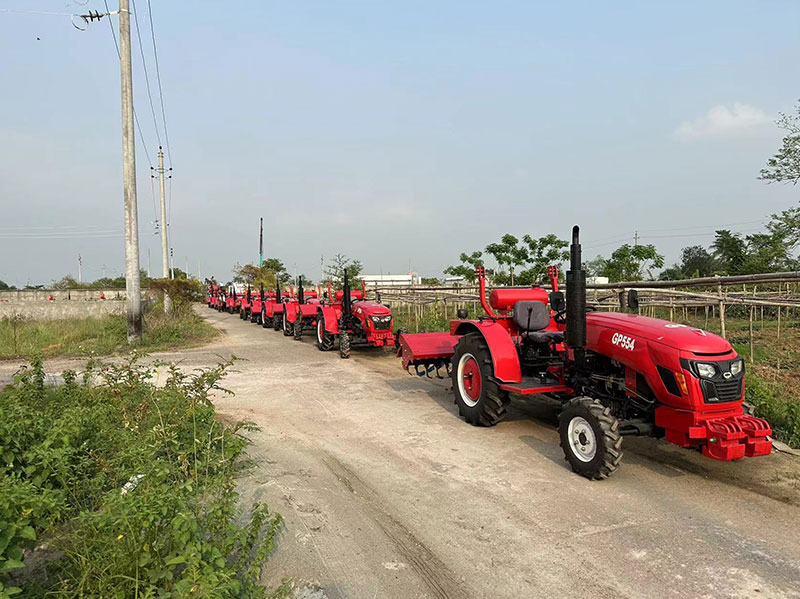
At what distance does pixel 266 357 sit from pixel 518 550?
848cm

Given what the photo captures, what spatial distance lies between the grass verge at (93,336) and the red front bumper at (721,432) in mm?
11176

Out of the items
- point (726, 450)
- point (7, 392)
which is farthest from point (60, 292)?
point (726, 450)

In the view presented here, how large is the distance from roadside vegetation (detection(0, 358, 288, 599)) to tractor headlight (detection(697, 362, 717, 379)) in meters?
2.96

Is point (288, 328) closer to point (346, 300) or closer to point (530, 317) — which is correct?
point (346, 300)

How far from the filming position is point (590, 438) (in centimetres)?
387

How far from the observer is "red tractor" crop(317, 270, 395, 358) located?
10305mm

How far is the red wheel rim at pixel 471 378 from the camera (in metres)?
5.47

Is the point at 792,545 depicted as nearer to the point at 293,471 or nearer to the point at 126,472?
the point at 293,471

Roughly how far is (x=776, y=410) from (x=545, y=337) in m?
2.24

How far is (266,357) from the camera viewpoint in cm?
1066

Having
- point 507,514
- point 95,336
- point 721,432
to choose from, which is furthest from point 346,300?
point 95,336

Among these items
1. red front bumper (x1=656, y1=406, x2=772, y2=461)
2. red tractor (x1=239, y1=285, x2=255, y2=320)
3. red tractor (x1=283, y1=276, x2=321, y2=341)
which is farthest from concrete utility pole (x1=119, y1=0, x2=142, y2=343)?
red front bumper (x1=656, y1=406, x2=772, y2=461)

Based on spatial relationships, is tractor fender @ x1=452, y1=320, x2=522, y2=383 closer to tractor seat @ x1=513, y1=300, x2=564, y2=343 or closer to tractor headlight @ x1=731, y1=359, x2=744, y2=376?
tractor seat @ x1=513, y1=300, x2=564, y2=343

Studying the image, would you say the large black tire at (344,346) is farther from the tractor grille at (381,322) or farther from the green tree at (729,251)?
the green tree at (729,251)
